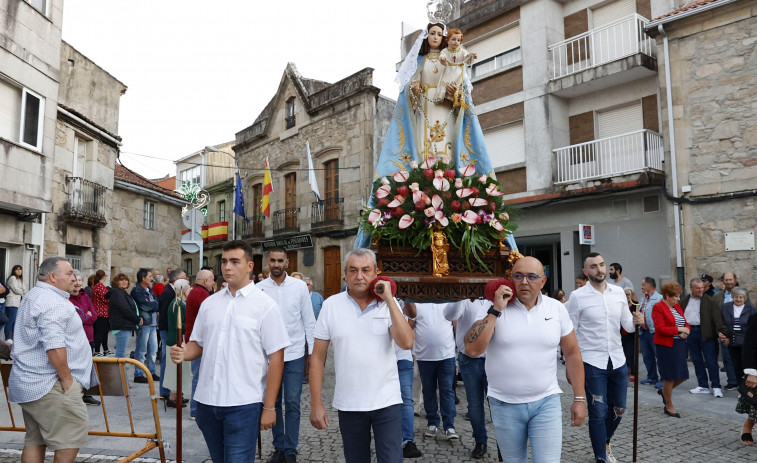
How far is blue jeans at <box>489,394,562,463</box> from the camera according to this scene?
137 inches

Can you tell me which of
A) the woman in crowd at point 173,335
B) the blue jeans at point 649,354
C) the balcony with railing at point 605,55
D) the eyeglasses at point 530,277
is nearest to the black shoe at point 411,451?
the eyeglasses at point 530,277

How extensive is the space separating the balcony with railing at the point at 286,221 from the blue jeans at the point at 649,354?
1643cm

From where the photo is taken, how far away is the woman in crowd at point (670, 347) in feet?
24.4

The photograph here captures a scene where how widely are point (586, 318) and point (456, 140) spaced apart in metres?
2.14

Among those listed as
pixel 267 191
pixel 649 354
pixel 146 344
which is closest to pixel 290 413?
pixel 146 344

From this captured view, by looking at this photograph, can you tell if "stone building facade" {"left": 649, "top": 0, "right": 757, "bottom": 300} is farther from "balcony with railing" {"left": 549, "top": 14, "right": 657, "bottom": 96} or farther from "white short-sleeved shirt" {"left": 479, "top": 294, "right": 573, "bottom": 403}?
"white short-sleeved shirt" {"left": 479, "top": 294, "right": 573, "bottom": 403}

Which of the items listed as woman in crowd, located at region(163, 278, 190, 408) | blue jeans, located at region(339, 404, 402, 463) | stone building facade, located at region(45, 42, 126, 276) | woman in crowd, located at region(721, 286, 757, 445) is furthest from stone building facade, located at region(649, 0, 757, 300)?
stone building facade, located at region(45, 42, 126, 276)

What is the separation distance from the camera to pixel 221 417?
351 cm

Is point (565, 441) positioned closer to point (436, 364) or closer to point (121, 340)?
point (436, 364)

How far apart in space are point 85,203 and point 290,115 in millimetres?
10687

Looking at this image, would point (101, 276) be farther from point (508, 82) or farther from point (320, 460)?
point (508, 82)

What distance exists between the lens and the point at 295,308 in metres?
5.52

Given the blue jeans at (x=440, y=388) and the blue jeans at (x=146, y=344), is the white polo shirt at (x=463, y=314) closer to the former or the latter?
the blue jeans at (x=440, y=388)

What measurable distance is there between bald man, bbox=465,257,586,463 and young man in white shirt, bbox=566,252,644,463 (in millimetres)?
1572
